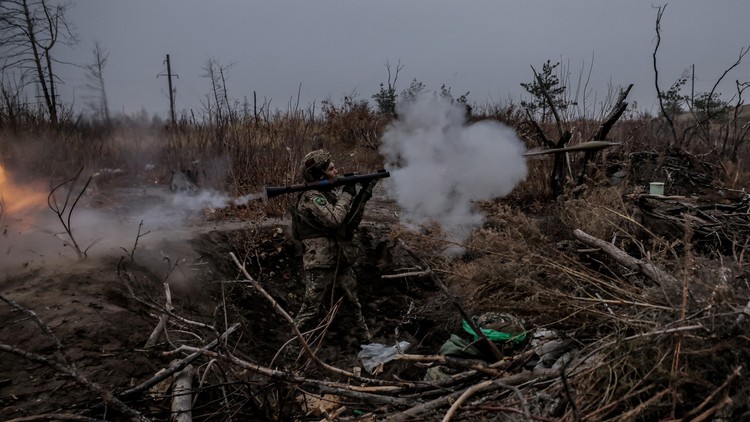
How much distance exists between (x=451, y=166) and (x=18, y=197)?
6652mm

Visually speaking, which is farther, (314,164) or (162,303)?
(314,164)

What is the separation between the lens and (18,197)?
20.7ft

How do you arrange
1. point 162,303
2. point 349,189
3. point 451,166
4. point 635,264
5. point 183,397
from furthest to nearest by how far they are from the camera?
point 451,166, point 349,189, point 162,303, point 635,264, point 183,397

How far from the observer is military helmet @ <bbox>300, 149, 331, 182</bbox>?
4.50 metres

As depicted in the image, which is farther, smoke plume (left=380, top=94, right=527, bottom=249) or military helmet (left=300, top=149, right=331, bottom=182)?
smoke plume (left=380, top=94, right=527, bottom=249)

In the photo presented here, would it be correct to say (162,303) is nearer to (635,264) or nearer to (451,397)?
(451,397)

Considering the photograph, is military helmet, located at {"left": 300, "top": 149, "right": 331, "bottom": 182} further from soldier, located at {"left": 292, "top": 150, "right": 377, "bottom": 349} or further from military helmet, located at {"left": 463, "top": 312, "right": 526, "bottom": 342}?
military helmet, located at {"left": 463, "top": 312, "right": 526, "bottom": 342}

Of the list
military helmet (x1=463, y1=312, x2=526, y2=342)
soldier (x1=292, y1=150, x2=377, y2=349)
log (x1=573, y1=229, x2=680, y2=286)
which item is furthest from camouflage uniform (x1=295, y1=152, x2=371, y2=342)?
log (x1=573, y1=229, x2=680, y2=286)

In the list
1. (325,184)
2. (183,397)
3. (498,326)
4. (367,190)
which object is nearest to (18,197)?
(325,184)

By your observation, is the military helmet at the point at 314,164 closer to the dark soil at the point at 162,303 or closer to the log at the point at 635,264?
the dark soil at the point at 162,303

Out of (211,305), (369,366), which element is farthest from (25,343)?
(369,366)

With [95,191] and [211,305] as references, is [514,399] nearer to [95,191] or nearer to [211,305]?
[211,305]

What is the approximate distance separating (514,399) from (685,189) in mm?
7832

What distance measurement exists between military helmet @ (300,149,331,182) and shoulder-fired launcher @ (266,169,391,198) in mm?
129
